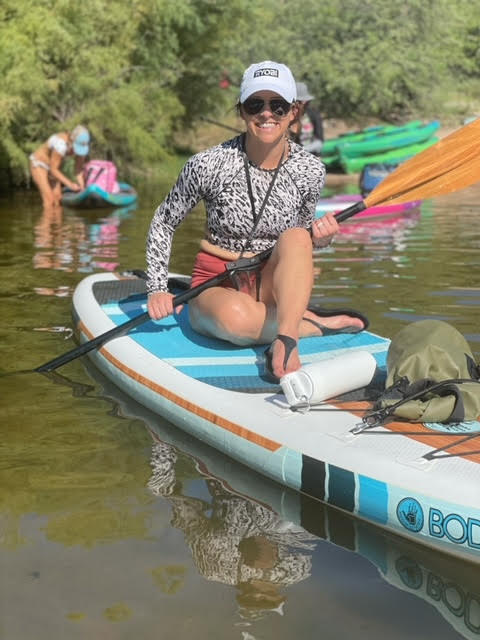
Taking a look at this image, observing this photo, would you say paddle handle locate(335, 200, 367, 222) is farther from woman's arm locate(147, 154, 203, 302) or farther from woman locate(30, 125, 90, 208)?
woman locate(30, 125, 90, 208)

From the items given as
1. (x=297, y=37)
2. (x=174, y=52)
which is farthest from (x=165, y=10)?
(x=297, y=37)

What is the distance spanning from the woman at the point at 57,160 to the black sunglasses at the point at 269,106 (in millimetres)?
9247

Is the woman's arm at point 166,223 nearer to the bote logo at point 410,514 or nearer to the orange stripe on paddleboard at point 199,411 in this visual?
the orange stripe on paddleboard at point 199,411

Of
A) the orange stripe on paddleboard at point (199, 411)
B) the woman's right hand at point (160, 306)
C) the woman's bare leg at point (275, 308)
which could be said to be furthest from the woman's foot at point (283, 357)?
the woman's right hand at point (160, 306)

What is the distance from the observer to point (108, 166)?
13141 millimetres

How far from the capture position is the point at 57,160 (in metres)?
13.2

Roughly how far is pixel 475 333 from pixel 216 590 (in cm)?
298

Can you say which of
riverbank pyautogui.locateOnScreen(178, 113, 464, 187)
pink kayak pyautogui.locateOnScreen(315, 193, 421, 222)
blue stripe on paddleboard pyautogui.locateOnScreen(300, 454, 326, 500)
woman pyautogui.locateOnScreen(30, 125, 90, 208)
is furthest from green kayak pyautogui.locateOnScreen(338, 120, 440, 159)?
blue stripe on paddleboard pyautogui.locateOnScreen(300, 454, 326, 500)

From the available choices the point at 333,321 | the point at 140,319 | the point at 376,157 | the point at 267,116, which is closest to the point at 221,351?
the point at 140,319

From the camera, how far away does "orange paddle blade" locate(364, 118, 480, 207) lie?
4402 mm

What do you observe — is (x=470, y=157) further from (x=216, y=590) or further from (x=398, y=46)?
(x=398, y=46)

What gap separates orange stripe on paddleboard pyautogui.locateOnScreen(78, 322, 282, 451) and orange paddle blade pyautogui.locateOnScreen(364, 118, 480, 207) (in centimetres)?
132

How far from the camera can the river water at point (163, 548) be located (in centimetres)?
238

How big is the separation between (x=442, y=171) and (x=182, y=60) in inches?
585
